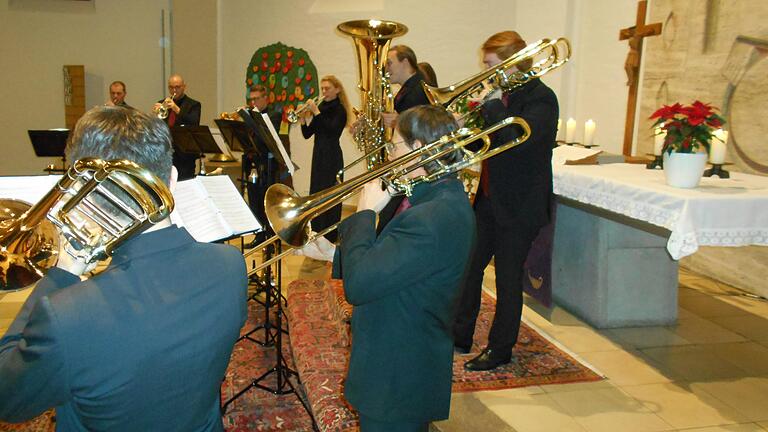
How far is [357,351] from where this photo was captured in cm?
184

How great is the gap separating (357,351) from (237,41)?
8483mm

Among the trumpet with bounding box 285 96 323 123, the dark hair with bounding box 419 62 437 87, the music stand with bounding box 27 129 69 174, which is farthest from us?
the music stand with bounding box 27 129 69 174

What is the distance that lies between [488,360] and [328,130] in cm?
324

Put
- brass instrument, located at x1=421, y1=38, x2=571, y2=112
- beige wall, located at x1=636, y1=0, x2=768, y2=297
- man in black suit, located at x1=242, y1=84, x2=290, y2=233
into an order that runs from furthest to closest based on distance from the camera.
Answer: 1. beige wall, located at x1=636, y1=0, x2=768, y2=297
2. man in black suit, located at x1=242, y1=84, x2=290, y2=233
3. brass instrument, located at x1=421, y1=38, x2=571, y2=112

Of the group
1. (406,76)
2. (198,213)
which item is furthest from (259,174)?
(198,213)

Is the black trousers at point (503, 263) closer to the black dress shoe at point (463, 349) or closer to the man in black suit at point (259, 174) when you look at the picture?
the black dress shoe at point (463, 349)

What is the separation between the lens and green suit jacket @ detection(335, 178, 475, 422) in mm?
1721

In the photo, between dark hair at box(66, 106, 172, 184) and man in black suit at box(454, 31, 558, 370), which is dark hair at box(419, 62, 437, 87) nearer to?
man in black suit at box(454, 31, 558, 370)

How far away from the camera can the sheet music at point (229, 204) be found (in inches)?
90.8

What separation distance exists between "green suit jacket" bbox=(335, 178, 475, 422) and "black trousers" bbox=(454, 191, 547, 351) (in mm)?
1405

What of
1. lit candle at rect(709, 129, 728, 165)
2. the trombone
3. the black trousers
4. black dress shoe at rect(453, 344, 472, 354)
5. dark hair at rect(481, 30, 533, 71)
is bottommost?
black dress shoe at rect(453, 344, 472, 354)

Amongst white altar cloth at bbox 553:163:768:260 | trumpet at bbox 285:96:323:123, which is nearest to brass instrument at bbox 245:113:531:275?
white altar cloth at bbox 553:163:768:260

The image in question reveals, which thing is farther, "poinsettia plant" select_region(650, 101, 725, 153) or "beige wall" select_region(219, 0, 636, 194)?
"beige wall" select_region(219, 0, 636, 194)

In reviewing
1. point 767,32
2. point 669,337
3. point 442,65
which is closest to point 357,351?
point 669,337
